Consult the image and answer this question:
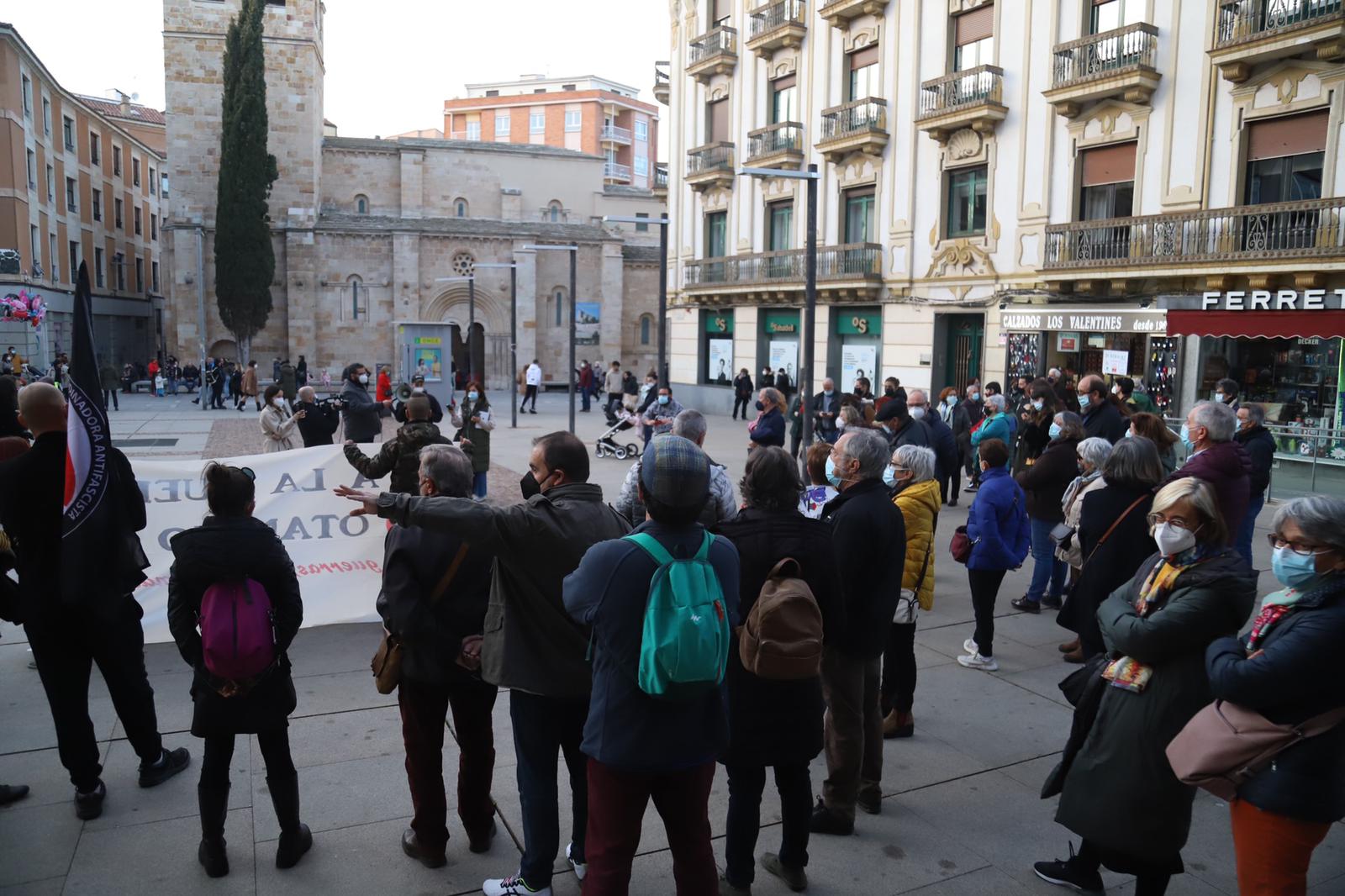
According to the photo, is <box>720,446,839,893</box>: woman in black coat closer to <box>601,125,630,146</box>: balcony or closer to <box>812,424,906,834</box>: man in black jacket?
<box>812,424,906,834</box>: man in black jacket

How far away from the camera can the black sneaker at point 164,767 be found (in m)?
4.68

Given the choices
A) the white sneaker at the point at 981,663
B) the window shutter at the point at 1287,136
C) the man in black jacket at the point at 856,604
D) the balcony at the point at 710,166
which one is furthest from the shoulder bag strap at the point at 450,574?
the balcony at the point at 710,166

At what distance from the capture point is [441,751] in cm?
394

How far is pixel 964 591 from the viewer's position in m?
8.75

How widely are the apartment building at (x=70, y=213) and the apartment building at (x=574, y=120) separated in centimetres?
3517

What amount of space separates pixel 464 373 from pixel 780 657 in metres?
41.3

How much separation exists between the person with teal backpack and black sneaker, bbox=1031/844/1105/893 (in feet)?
5.61

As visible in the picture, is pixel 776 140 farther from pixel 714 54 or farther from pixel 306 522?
pixel 306 522

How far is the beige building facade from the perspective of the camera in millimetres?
15953

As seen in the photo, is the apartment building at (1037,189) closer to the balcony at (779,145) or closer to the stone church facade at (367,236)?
the balcony at (779,145)

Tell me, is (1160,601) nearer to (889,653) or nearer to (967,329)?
(889,653)

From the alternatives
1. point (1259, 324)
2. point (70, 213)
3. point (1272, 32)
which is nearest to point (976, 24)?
point (1272, 32)

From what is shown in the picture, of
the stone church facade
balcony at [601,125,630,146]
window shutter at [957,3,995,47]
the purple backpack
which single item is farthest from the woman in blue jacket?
balcony at [601,125,630,146]

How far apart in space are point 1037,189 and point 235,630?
19440 millimetres
